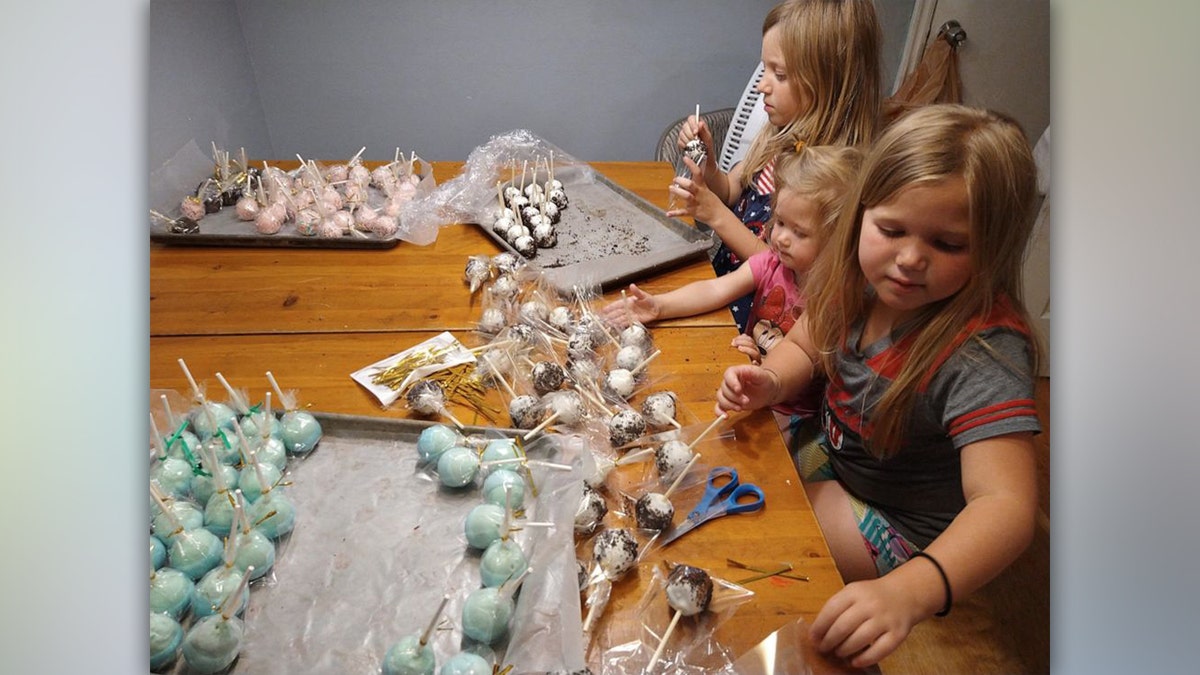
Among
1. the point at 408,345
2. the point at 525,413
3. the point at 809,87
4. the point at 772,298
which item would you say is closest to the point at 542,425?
the point at 525,413

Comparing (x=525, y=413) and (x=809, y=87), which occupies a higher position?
(x=809, y=87)

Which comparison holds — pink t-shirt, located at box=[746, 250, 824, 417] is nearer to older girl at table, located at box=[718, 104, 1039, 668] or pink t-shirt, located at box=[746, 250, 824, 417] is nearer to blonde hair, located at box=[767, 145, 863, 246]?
blonde hair, located at box=[767, 145, 863, 246]

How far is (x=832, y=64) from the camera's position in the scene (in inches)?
60.8

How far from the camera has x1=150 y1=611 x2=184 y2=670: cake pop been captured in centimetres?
74

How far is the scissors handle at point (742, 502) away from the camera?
0.96 m

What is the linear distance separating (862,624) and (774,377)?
0.46 meters

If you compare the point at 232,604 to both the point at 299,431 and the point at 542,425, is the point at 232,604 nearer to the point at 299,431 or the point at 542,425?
the point at 299,431

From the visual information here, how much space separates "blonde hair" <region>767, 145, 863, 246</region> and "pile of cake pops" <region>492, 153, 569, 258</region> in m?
0.56

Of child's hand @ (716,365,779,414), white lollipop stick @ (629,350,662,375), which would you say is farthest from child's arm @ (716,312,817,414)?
white lollipop stick @ (629,350,662,375)

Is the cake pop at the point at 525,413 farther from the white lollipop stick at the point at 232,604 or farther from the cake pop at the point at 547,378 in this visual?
the white lollipop stick at the point at 232,604

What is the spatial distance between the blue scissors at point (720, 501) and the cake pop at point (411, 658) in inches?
12.6
